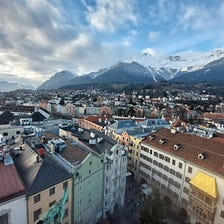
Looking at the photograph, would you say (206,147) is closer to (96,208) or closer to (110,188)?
(110,188)

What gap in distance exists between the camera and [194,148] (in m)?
40.5

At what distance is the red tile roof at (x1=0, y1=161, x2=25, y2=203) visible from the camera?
21703 mm

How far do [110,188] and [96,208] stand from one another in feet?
15.1

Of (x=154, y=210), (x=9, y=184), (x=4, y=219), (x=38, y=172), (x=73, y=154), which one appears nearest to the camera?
(x=4, y=219)

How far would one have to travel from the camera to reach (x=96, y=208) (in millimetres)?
35969

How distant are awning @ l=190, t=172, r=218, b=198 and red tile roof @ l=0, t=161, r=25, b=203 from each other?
29840mm

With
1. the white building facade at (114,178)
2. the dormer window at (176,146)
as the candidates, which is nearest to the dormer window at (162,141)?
the dormer window at (176,146)

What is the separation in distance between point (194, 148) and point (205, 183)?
839 cm

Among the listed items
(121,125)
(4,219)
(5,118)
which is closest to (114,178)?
(4,219)

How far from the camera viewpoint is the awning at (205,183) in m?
32.3

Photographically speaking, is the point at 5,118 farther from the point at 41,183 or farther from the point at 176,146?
the point at 176,146

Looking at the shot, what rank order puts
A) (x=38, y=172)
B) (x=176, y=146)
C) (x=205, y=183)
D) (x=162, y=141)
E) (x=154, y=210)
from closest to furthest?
(x=38, y=172) < (x=154, y=210) < (x=205, y=183) < (x=176, y=146) < (x=162, y=141)

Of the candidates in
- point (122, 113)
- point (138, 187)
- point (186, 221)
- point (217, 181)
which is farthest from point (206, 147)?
point (122, 113)

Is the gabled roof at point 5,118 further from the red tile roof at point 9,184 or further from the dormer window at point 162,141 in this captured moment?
the dormer window at point 162,141
